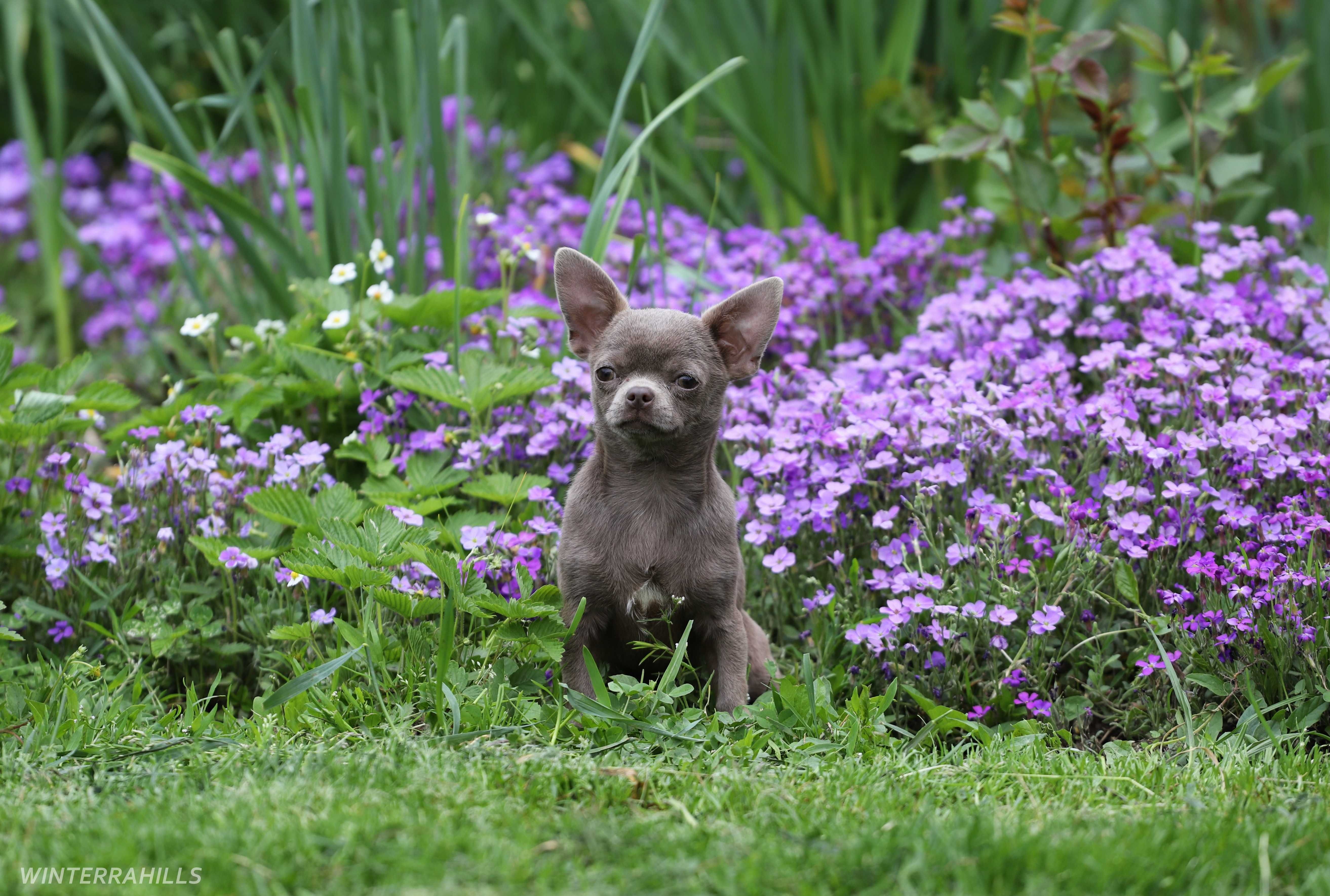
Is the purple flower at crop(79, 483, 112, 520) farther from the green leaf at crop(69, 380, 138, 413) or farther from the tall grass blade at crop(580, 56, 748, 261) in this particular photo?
the tall grass blade at crop(580, 56, 748, 261)

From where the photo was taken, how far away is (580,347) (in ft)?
10.8

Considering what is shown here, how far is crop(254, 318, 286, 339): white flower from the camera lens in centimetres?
423

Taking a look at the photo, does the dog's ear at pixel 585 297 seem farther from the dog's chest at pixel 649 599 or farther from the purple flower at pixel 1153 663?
the purple flower at pixel 1153 663

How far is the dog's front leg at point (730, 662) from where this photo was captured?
118 inches

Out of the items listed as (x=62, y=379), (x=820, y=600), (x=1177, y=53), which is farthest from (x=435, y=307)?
(x=1177, y=53)

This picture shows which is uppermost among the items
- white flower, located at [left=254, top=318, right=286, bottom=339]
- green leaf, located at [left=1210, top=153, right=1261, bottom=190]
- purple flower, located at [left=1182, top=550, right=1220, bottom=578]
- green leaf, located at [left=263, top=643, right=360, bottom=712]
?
white flower, located at [left=254, top=318, right=286, bottom=339]

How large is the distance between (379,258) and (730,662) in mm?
2122

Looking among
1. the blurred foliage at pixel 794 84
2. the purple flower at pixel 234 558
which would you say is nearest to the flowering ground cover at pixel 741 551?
the purple flower at pixel 234 558

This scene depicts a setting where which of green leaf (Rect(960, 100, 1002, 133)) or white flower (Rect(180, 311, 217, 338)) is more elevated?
green leaf (Rect(960, 100, 1002, 133))

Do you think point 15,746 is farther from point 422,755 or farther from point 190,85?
point 190,85

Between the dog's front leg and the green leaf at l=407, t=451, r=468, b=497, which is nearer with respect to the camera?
the dog's front leg

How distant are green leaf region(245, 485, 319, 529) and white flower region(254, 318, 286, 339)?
990mm

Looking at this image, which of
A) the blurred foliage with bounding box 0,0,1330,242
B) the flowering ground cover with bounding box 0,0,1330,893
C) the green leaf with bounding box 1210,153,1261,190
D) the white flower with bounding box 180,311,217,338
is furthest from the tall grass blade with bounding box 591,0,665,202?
the green leaf with bounding box 1210,153,1261,190

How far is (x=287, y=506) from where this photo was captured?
3.35 meters
